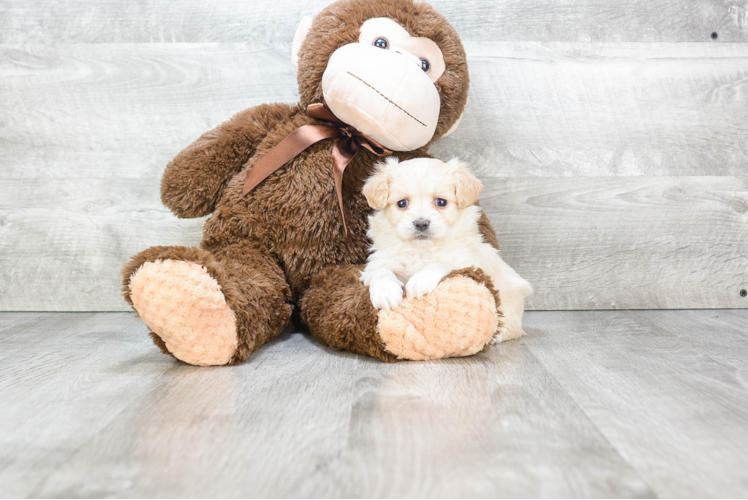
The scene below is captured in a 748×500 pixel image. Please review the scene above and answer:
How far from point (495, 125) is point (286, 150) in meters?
0.55

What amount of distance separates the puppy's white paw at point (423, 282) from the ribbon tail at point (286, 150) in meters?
0.35

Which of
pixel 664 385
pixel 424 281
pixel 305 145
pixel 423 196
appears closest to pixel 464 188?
pixel 423 196

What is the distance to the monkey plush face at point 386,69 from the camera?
1023 millimetres

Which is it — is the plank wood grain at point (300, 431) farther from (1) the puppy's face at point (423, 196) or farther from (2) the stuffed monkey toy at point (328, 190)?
(1) the puppy's face at point (423, 196)

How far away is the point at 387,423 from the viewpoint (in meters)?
0.70

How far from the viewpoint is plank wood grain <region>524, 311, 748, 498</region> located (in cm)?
60

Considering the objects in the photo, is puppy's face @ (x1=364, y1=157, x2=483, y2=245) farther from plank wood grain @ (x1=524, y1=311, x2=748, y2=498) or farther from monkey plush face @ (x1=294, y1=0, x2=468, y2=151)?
plank wood grain @ (x1=524, y1=311, x2=748, y2=498)

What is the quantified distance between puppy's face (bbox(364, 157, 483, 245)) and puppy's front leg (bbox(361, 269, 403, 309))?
81mm

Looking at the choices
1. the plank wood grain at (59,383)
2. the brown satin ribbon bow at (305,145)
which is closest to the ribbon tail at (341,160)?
the brown satin ribbon bow at (305,145)

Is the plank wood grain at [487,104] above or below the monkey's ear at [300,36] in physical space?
below

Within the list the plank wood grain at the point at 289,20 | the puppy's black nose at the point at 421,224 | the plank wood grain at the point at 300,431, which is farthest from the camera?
the plank wood grain at the point at 289,20

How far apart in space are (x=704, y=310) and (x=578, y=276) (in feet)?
1.02

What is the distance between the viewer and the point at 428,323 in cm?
92

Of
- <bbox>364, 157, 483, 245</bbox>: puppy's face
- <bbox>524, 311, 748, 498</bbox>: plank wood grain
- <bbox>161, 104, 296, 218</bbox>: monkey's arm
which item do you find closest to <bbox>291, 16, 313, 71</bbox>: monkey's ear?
<bbox>161, 104, 296, 218</bbox>: monkey's arm
